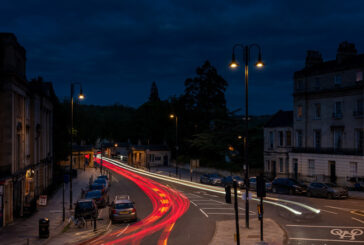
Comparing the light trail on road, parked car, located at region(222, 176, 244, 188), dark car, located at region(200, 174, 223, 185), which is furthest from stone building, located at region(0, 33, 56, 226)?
parked car, located at region(222, 176, 244, 188)

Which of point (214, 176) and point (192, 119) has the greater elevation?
point (192, 119)

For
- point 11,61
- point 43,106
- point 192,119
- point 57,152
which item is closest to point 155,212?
point 11,61

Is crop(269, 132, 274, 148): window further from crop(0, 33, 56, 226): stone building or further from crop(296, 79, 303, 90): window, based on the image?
crop(0, 33, 56, 226): stone building

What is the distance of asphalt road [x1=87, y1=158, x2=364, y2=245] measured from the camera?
805 inches

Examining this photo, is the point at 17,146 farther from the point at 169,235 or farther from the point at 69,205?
the point at 169,235

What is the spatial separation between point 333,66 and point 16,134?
37.1 metres

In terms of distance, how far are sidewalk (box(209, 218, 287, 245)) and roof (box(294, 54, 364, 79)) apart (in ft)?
91.5

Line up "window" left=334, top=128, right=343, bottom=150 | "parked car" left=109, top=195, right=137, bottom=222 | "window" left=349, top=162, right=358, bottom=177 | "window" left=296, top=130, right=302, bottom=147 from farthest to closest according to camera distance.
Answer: "window" left=296, top=130, right=302, bottom=147, "window" left=334, top=128, right=343, bottom=150, "window" left=349, top=162, right=358, bottom=177, "parked car" left=109, top=195, right=137, bottom=222

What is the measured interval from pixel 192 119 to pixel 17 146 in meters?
52.7

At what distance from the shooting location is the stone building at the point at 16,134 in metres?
26.7

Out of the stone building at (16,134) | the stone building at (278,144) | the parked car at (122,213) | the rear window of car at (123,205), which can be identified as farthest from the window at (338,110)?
the stone building at (16,134)

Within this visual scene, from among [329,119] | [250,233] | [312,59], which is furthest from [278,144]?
[250,233]

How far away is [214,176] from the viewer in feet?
166

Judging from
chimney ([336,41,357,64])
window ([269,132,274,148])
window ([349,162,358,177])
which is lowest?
window ([349,162,358,177])
